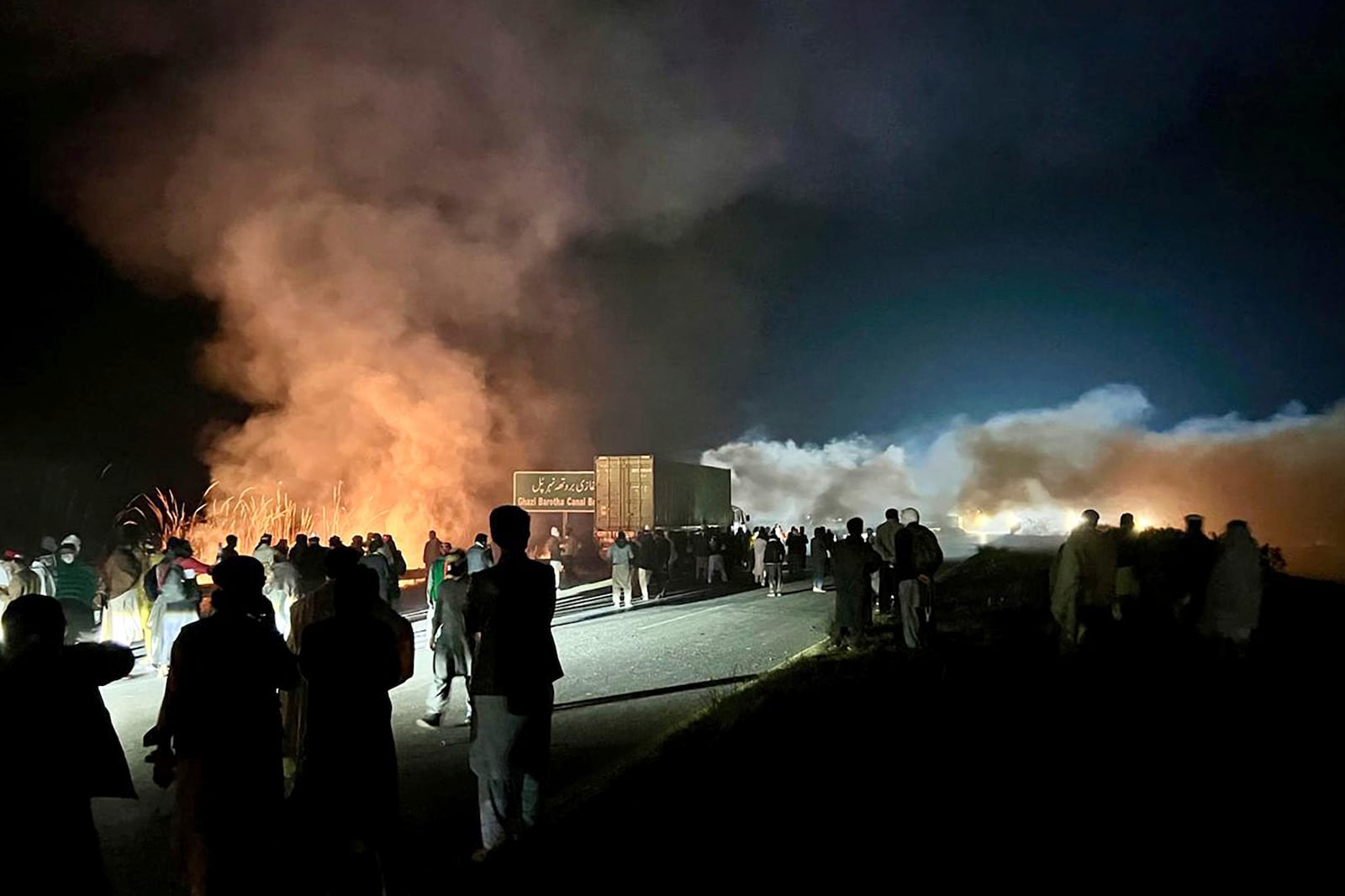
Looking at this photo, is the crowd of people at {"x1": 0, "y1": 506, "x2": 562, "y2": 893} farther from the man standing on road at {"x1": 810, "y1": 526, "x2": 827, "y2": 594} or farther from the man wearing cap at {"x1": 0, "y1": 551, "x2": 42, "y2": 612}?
the man standing on road at {"x1": 810, "y1": 526, "x2": 827, "y2": 594}

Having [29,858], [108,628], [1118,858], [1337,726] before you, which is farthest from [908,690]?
[108,628]

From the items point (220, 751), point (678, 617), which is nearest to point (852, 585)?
point (678, 617)

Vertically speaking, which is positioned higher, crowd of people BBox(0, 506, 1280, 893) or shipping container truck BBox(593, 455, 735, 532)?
shipping container truck BBox(593, 455, 735, 532)

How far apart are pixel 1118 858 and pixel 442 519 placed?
3171cm

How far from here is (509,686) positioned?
12.7ft

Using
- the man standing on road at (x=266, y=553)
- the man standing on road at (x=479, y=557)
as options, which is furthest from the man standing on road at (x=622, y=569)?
the man standing on road at (x=266, y=553)

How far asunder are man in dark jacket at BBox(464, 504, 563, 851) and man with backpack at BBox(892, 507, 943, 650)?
612 cm

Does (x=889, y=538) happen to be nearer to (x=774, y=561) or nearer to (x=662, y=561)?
(x=774, y=561)

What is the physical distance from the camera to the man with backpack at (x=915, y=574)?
927 cm

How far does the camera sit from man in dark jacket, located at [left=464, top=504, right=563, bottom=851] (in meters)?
3.88

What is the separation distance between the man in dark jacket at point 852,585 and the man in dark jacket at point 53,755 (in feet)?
27.0

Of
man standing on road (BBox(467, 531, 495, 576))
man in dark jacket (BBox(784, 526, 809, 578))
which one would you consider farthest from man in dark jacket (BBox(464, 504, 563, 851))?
man in dark jacket (BBox(784, 526, 809, 578))

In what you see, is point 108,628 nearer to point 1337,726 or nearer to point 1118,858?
point 1118,858

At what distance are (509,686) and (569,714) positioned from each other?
4.02 m
